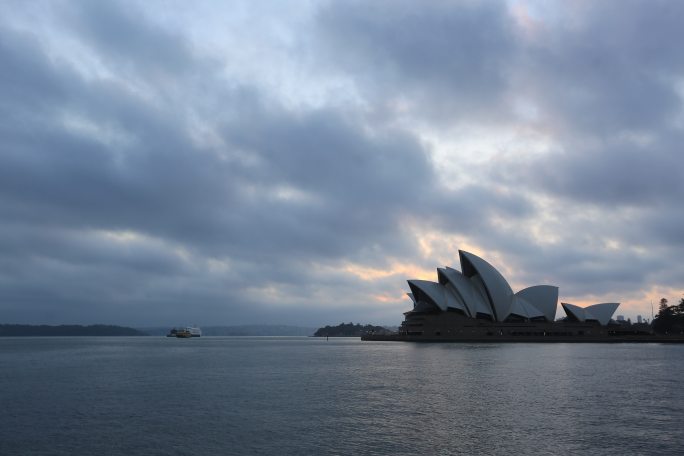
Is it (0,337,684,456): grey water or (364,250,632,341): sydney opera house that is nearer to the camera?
(0,337,684,456): grey water

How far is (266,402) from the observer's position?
99.1 feet

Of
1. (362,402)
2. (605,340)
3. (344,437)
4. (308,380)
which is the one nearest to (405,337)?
(605,340)

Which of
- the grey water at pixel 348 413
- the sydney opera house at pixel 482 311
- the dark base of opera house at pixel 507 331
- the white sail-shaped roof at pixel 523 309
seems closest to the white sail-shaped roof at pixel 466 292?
the sydney opera house at pixel 482 311

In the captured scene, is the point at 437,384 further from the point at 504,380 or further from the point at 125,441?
the point at 125,441

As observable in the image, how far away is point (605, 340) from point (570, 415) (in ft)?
349

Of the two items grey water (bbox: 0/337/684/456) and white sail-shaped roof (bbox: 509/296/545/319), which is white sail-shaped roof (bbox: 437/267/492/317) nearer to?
white sail-shaped roof (bbox: 509/296/545/319)

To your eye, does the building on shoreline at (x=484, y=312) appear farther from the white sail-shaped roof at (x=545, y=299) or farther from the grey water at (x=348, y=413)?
the grey water at (x=348, y=413)

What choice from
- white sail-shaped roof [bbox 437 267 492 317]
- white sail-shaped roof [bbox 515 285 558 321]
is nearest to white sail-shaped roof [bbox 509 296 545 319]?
white sail-shaped roof [bbox 515 285 558 321]

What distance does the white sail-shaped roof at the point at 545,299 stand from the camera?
396 ft

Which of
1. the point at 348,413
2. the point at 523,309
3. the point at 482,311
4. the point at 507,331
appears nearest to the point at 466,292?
the point at 482,311

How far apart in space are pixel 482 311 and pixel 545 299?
1869cm

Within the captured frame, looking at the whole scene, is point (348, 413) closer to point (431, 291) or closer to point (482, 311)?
point (431, 291)

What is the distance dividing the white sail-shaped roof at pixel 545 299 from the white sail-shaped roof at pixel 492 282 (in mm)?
10062

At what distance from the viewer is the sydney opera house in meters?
111
